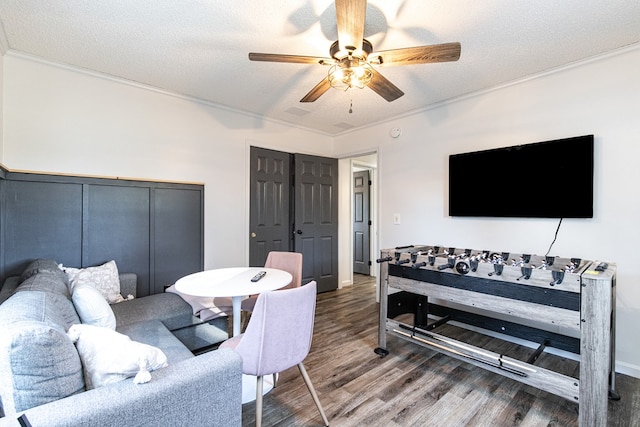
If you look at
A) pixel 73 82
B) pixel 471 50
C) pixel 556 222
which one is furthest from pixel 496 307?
pixel 73 82

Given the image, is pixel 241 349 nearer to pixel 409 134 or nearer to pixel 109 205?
pixel 109 205

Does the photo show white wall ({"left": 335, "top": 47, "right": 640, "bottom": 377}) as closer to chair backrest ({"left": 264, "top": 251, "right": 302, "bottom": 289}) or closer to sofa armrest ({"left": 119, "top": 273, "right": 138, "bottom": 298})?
chair backrest ({"left": 264, "top": 251, "right": 302, "bottom": 289})

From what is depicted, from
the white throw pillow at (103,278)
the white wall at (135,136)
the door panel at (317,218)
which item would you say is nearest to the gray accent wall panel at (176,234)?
the white wall at (135,136)

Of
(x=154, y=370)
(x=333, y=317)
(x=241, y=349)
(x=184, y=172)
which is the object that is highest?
(x=184, y=172)

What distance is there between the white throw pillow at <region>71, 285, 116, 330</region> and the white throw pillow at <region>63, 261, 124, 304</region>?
0.83m

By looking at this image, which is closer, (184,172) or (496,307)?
(496,307)

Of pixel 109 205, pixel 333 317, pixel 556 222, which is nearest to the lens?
pixel 556 222

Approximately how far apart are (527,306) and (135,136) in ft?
12.2

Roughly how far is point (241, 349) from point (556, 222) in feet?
9.33

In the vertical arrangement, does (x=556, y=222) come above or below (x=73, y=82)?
below

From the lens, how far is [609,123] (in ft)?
7.73

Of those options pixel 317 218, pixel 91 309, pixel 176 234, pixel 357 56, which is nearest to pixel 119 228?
pixel 176 234

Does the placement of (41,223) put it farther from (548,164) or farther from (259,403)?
(548,164)

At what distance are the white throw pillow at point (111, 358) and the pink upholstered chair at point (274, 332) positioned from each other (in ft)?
1.45
